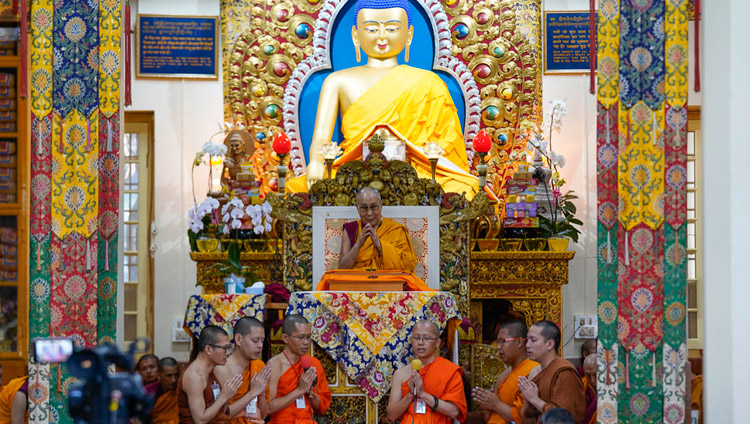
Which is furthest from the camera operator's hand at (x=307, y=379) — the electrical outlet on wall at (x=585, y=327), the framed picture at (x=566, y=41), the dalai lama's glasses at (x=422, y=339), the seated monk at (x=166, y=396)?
the framed picture at (x=566, y=41)

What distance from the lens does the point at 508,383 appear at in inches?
257

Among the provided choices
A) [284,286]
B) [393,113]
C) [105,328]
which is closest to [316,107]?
[393,113]

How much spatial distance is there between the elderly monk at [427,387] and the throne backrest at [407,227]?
5.43 feet

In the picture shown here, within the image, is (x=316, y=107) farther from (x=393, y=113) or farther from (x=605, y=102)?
(x=605, y=102)

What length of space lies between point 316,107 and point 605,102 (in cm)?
499

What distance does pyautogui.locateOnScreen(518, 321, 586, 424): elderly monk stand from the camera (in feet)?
20.0

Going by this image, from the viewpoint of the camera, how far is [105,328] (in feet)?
20.1

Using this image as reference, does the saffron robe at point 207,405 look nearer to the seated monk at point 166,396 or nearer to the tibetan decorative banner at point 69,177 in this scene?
the tibetan decorative banner at point 69,177

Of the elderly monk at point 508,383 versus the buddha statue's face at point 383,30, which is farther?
the buddha statue's face at point 383,30

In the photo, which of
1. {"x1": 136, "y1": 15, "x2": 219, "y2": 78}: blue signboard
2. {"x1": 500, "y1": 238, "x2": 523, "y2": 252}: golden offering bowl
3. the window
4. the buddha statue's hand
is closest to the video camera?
{"x1": 500, "y1": 238, "x2": 523, "y2": 252}: golden offering bowl

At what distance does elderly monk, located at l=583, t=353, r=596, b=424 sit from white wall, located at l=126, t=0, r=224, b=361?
4651mm

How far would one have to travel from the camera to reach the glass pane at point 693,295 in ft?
34.5

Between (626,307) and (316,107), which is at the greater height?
(316,107)

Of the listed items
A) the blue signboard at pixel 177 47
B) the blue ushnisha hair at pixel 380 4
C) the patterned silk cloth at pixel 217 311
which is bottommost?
the patterned silk cloth at pixel 217 311
